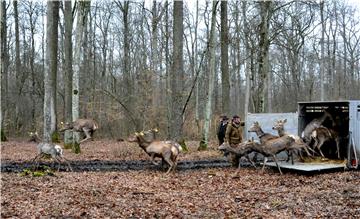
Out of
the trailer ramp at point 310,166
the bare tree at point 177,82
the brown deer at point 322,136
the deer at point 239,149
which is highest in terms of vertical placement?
the bare tree at point 177,82

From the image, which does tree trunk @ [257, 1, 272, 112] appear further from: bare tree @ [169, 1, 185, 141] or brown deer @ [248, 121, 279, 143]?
brown deer @ [248, 121, 279, 143]

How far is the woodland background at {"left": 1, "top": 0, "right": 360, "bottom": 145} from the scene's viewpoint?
72.6 ft

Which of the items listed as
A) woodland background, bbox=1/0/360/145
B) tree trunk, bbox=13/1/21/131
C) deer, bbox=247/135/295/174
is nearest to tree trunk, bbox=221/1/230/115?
woodland background, bbox=1/0/360/145

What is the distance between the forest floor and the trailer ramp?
24 cm

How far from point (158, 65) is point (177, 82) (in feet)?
46.7

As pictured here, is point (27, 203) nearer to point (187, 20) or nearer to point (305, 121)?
point (305, 121)

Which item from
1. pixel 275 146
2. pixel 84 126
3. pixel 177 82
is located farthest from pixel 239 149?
pixel 84 126

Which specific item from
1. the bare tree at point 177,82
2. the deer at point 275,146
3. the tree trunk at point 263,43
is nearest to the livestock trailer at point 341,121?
the deer at point 275,146

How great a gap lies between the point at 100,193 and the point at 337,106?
31.3 ft

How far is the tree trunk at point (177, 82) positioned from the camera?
62.4ft

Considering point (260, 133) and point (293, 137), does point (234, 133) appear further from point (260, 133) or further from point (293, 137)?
point (293, 137)

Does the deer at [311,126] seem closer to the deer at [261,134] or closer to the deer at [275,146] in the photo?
the deer at [261,134]

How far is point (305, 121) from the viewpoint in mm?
16344

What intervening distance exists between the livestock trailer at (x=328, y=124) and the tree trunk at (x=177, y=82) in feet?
12.9
